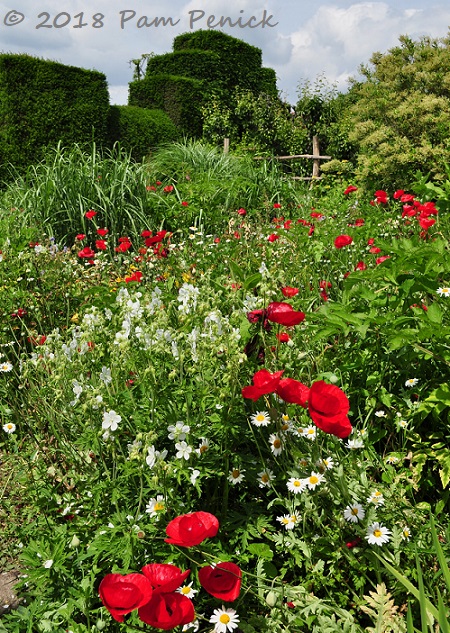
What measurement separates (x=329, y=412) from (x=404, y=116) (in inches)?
345

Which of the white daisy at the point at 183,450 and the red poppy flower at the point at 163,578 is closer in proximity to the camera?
the red poppy flower at the point at 163,578

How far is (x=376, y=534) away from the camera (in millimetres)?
1781

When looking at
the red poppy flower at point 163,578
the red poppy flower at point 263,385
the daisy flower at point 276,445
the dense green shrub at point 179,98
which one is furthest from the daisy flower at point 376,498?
the dense green shrub at point 179,98

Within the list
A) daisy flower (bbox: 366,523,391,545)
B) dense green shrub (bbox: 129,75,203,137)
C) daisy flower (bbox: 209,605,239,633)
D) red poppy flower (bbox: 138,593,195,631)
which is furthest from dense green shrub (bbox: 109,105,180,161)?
red poppy flower (bbox: 138,593,195,631)

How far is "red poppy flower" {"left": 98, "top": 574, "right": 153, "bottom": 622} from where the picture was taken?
124 cm

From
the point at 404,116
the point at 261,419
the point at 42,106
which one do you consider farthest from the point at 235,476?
the point at 42,106

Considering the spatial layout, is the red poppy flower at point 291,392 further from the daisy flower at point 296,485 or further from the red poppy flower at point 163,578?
the red poppy flower at point 163,578

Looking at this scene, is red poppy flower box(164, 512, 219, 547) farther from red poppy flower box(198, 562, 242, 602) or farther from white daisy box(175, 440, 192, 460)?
white daisy box(175, 440, 192, 460)

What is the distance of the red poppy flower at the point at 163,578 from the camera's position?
1.31 meters

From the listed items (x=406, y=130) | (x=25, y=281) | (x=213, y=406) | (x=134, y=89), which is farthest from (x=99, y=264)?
(x=134, y=89)

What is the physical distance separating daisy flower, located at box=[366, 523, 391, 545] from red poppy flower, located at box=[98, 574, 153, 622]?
777 millimetres

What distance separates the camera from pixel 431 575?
1.93 meters

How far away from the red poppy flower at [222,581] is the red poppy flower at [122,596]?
8.2 inches

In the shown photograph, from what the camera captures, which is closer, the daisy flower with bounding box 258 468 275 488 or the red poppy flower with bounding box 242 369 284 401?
the red poppy flower with bounding box 242 369 284 401
